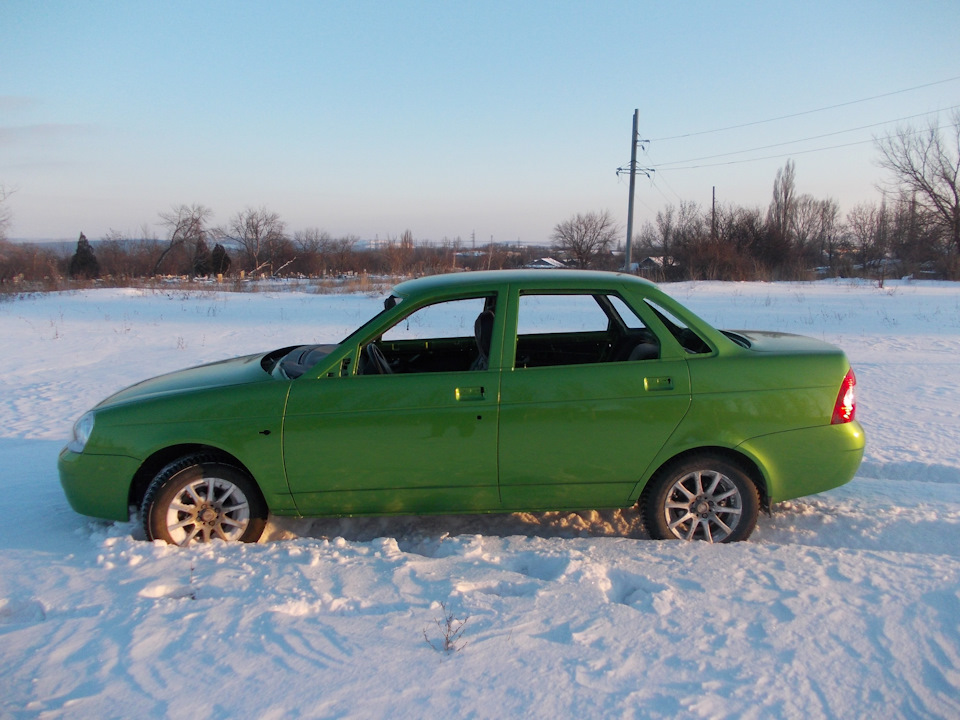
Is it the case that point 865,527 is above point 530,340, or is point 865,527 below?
below

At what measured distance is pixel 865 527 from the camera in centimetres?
405

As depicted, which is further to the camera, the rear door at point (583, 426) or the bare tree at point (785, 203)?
the bare tree at point (785, 203)

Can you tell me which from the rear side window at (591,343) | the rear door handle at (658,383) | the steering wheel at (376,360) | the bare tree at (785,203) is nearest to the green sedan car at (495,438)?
the rear door handle at (658,383)

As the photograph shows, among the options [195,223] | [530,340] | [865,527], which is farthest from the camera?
[195,223]

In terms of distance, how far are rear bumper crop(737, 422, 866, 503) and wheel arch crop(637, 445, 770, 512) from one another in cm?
4

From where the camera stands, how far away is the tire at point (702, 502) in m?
3.73

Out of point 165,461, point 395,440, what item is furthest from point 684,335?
point 165,461

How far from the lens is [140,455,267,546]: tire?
370 cm

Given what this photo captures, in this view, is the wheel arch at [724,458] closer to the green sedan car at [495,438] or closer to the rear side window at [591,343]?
the green sedan car at [495,438]

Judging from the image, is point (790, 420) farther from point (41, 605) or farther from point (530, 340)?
point (41, 605)

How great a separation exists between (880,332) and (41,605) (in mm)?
13066

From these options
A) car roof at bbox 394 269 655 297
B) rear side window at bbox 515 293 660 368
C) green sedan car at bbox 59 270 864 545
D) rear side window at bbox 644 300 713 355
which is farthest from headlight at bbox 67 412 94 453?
rear side window at bbox 644 300 713 355

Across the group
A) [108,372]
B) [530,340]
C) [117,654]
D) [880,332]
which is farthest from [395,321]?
[880,332]

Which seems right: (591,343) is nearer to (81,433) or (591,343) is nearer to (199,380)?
(199,380)
